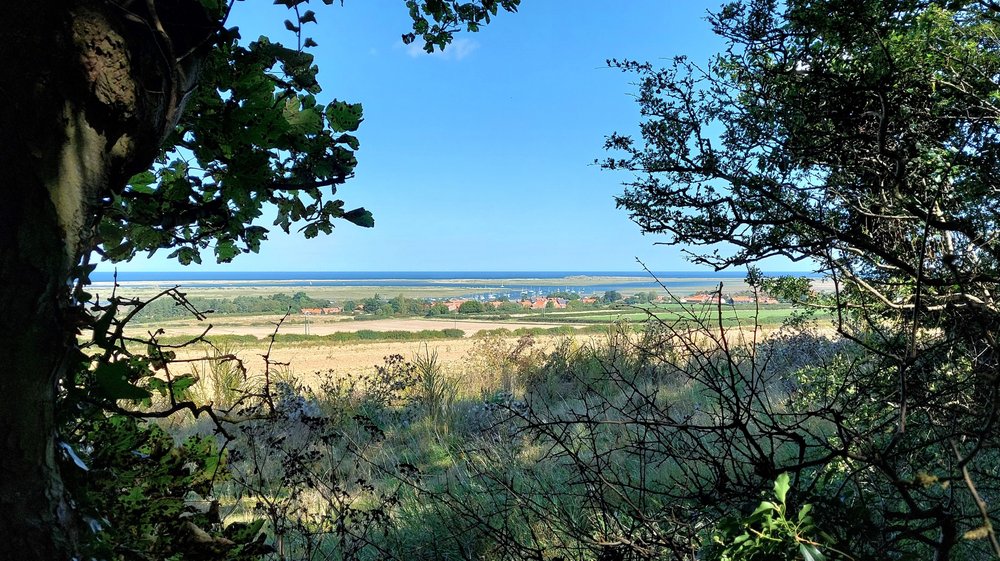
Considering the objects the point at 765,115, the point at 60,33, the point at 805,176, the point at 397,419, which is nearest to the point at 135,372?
the point at 60,33

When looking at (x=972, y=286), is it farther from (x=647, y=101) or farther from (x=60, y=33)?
(x=60, y=33)

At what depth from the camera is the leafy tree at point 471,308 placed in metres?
36.9

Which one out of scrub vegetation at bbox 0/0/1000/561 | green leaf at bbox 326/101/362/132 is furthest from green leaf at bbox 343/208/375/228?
green leaf at bbox 326/101/362/132

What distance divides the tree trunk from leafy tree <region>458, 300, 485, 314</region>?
118 ft

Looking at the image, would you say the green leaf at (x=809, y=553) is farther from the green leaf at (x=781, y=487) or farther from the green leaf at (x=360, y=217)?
the green leaf at (x=360, y=217)

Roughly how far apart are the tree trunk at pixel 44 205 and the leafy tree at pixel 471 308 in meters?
36.0

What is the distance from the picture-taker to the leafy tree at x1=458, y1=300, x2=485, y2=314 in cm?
3694

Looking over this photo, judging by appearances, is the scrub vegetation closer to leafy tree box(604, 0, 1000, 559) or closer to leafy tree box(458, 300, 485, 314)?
leafy tree box(604, 0, 1000, 559)

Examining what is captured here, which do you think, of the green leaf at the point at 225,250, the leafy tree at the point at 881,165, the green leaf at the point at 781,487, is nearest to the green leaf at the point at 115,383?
the green leaf at the point at 225,250

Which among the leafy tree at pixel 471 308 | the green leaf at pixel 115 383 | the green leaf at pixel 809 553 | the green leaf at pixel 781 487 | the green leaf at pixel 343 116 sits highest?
the green leaf at pixel 343 116

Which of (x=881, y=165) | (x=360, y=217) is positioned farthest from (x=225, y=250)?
(x=881, y=165)

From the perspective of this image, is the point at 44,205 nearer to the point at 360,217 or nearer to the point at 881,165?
the point at 360,217

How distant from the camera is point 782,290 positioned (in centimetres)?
344

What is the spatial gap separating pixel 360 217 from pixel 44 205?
83 centimetres
